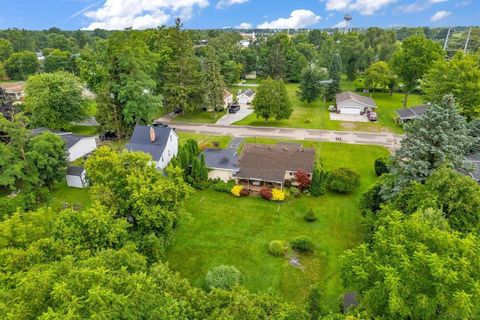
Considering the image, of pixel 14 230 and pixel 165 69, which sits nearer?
pixel 14 230

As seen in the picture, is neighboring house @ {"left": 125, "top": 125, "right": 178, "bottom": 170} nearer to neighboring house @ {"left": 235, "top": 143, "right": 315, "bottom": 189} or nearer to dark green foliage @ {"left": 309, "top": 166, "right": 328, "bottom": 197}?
neighboring house @ {"left": 235, "top": 143, "right": 315, "bottom": 189}

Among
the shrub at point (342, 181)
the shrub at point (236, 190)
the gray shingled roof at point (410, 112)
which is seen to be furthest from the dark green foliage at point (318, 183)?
the gray shingled roof at point (410, 112)

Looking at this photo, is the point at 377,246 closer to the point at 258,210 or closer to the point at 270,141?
the point at 258,210

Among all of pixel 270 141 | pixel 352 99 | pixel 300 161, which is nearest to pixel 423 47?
pixel 352 99

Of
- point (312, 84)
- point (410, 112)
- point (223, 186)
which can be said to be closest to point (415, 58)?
point (410, 112)

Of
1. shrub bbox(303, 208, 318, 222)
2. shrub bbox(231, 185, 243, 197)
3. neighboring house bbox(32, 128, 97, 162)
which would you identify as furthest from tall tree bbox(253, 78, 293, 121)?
shrub bbox(303, 208, 318, 222)

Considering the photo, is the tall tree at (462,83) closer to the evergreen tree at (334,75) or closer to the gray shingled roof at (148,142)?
the evergreen tree at (334,75)
